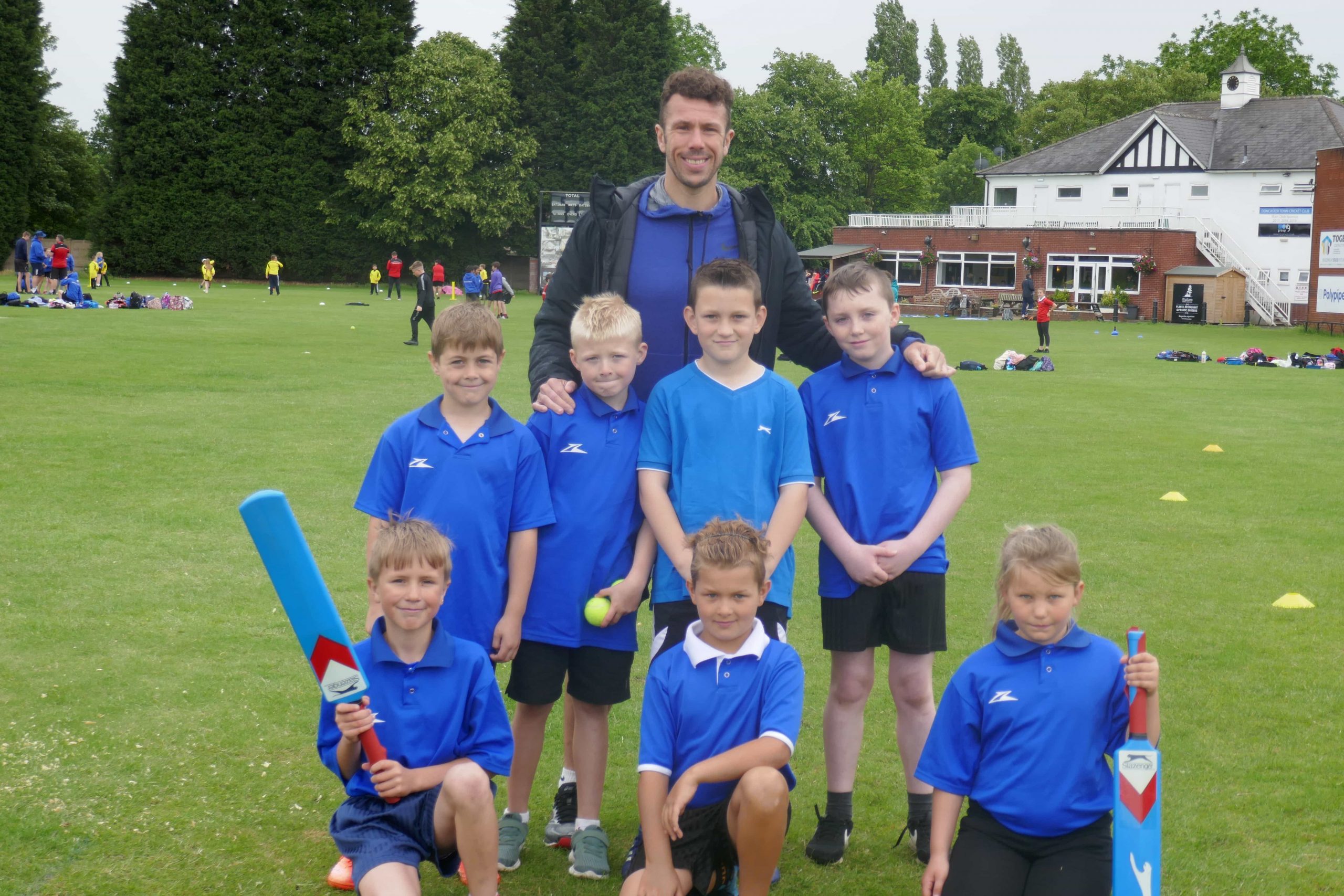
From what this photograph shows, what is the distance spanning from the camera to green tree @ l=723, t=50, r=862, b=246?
7088cm

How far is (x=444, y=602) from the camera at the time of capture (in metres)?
3.77

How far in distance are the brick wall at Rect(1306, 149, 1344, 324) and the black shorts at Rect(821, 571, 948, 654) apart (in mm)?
40718

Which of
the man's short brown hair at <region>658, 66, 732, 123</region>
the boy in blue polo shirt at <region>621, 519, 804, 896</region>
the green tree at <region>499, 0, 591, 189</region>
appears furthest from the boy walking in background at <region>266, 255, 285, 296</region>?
the boy in blue polo shirt at <region>621, 519, 804, 896</region>

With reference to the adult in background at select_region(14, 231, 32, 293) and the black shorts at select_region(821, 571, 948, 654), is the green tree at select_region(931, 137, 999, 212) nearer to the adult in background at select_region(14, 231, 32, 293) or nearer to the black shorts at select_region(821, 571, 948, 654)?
the adult in background at select_region(14, 231, 32, 293)

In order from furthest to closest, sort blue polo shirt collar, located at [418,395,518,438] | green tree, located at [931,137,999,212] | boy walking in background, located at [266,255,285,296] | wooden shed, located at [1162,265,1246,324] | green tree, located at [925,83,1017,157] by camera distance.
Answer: green tree, located at [925,83,1017,157] < green tree, located at [931,137,999,212] < wooden shed, located at [1162,265,1246,324] < boy walking in background, located at [266,255,285,296] < blue polo shirt collar, located at [418,395,518,438]

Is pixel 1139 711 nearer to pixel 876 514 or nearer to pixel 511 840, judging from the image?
pixel 876 514

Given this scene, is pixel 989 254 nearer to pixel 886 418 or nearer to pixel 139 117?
pixel 139 117

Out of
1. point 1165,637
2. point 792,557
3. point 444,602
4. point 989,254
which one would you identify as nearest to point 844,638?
point 792,557

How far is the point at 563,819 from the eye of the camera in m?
4.17

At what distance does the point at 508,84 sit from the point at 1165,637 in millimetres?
60435

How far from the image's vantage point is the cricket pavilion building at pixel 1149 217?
2026 inches

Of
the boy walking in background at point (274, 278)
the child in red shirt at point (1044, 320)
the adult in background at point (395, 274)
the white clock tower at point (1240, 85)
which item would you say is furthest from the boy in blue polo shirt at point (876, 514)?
the white clock tower at point (1240, 85)

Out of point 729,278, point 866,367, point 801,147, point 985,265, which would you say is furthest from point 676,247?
point 801,147

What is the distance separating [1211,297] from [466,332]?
5086 cm
